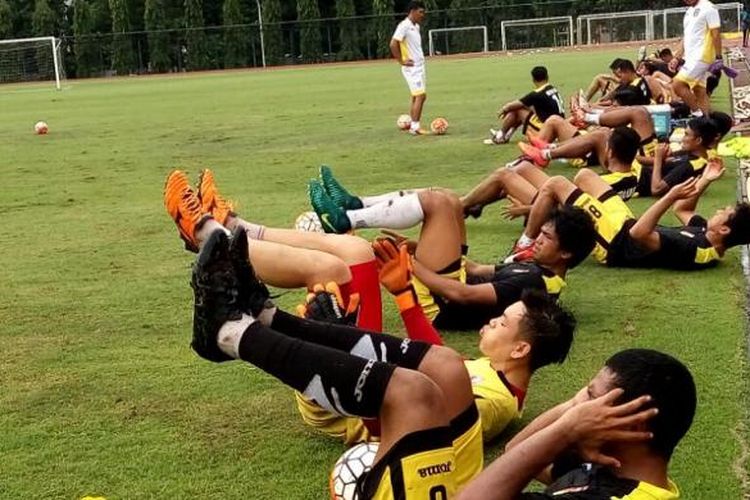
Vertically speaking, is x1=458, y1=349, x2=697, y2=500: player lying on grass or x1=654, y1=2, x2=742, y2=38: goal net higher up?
x1=654, y1=2, x2=742, y2=38: goal net

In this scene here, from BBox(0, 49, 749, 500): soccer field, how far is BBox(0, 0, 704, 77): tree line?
39.5 metres

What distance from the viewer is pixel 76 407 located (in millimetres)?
4352

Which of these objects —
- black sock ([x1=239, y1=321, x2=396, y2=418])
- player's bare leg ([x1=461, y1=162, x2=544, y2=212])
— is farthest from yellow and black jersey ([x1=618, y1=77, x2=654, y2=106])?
black sock ([x1=239, y1=321, x2=396, y2=418])

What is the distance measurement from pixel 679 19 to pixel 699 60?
3510cm

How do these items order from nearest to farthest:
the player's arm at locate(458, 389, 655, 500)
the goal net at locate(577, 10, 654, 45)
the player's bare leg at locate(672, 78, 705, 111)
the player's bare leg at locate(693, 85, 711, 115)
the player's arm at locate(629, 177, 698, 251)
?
the player's arm at locate(458, 389, 655, 500) < the player's arm at locate(629, 177, 698, 251) < the player's bare leg at locate(672, 78, 705, 111) < the player's bare leg at locate(693, 85, 711, 115) < the goal net at locate(577, 10, 654, 45)

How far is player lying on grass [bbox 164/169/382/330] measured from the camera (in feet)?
14.1

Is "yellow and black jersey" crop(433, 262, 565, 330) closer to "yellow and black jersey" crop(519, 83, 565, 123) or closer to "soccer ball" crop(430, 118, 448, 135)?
"yellow and black jersey" crop(519, 83, 565, 123)

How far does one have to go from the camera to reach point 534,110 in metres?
12.2

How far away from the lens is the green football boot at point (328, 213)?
5387 mm

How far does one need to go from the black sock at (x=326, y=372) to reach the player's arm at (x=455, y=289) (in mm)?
1948

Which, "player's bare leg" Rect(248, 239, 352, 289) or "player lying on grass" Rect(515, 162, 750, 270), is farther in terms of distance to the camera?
"player lying on grass" Rect(515, 162, 750, 270)

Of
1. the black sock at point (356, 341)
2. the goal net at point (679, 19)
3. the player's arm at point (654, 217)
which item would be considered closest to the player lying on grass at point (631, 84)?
the player's arm at point (654, 217)

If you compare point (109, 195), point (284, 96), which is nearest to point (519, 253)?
point (109, 195)

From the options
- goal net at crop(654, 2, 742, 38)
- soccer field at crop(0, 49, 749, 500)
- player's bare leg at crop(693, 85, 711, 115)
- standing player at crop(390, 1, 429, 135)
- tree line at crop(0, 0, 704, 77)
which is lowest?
soccer field at crop(0, 49, 749, 500)
